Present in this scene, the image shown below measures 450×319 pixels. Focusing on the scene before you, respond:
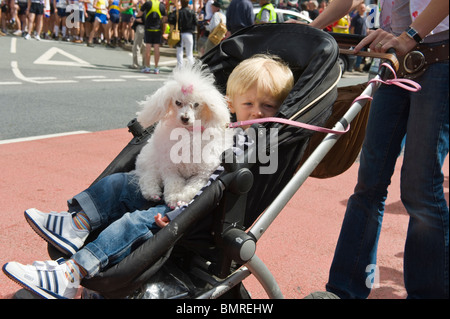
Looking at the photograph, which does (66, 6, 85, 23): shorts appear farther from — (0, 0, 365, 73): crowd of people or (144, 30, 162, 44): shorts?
(144, 30, 162, 44): shorts

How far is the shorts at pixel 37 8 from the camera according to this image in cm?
1659

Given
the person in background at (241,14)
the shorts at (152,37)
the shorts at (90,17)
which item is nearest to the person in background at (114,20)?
the shorts at (90,17)

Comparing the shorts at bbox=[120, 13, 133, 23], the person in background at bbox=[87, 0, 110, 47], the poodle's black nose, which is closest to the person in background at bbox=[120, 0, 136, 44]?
the shorts at bbox=[120, 13, 133, 23]

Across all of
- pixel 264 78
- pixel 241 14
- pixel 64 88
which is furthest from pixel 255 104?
pixel 241 14

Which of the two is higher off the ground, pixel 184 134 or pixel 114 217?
pixel 184 134

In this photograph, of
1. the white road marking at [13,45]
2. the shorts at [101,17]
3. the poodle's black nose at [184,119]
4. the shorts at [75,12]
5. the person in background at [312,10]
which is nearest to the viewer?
the poodle's black nose at [184,119]

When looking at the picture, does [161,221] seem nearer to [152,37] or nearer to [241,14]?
[241,14]

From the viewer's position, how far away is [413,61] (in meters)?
2.46

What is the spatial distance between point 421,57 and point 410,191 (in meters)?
0.65

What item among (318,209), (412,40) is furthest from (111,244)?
(318,209)

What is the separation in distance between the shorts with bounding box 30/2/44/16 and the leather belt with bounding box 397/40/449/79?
16392mm

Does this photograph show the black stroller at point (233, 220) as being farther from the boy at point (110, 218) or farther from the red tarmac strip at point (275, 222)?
the red tarmac strip at point (275, 222)

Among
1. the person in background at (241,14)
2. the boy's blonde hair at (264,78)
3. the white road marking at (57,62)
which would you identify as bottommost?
the white road marking at (57,62)

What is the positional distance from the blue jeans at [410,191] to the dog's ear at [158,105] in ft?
3.65
